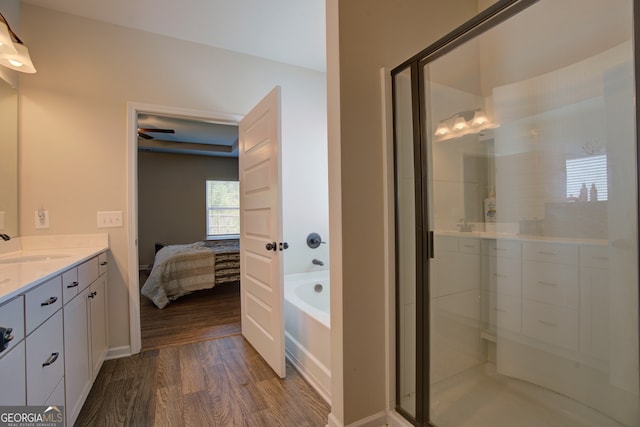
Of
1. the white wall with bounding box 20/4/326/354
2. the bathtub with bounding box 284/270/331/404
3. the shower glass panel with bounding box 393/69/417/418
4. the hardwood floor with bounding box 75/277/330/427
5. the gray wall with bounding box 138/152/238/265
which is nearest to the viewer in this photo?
the shower glass panel with bounding box 393/69/417/418

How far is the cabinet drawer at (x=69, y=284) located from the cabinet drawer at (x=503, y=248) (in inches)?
92.3

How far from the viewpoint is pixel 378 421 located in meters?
1.49

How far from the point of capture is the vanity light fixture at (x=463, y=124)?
5.28ft

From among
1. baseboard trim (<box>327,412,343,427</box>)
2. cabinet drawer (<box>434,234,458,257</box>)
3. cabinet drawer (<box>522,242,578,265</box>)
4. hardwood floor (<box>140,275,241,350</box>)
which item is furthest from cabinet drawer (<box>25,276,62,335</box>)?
cabinet drawer (<box>522,242,578,265</box>)

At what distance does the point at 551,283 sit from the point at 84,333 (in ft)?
8.82

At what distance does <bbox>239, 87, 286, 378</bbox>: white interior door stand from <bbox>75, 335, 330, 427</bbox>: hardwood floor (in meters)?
0.17

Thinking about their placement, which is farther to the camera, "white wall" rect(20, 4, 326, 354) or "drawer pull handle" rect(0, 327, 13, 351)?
"white wall" rect(20, 4, 326, 354)

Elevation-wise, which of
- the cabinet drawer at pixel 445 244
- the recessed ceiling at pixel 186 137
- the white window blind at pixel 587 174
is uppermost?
the recessed ceiling at pixel 186 137

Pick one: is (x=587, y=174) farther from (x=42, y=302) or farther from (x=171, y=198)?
(x=171, y=198)

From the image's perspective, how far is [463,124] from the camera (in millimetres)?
1763

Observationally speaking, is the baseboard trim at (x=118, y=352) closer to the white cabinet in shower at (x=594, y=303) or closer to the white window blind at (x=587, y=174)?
the white cabinet in shower at (x=594, y=303)

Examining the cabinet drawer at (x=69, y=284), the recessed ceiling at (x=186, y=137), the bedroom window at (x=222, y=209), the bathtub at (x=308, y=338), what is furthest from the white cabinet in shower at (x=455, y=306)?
the bedroom window at (x=222, y=209)

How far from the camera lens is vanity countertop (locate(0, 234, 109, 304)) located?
0.99 metres

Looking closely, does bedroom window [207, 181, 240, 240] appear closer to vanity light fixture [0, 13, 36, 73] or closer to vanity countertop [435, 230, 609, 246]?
vanity light fixture [0, 13, 36, 73]
